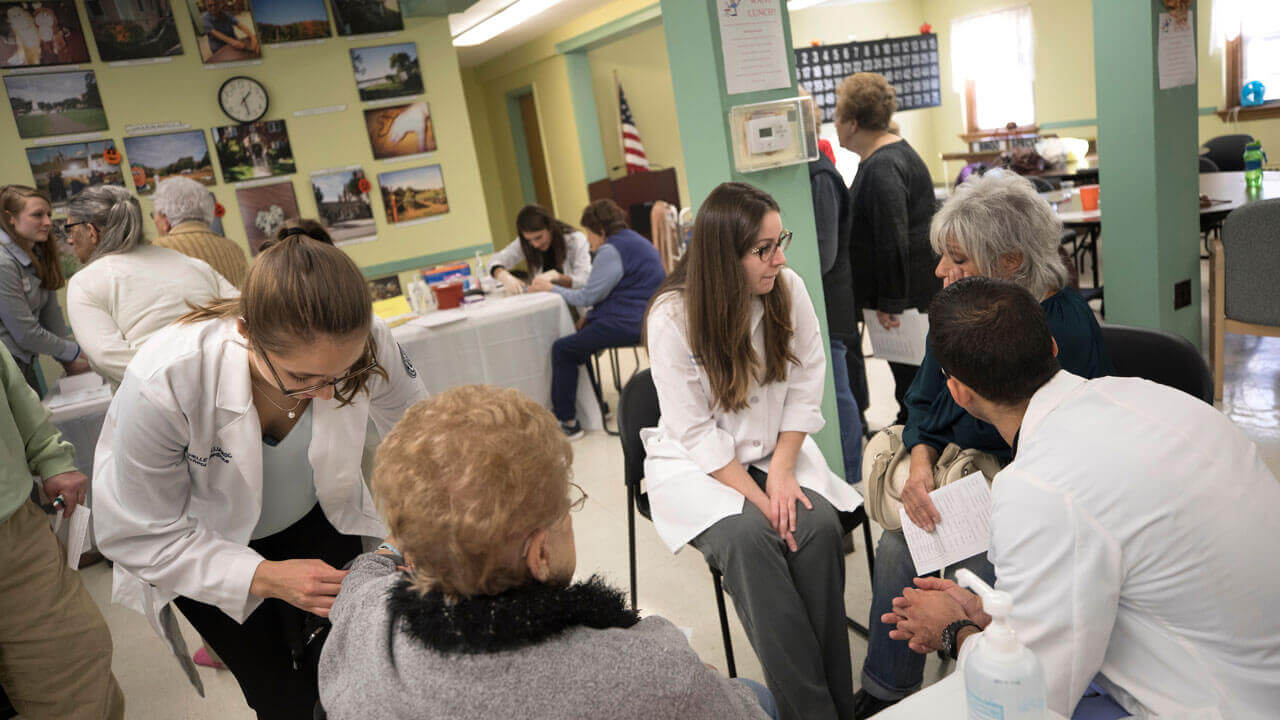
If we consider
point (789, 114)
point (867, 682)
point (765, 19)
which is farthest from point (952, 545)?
point (765, 19)

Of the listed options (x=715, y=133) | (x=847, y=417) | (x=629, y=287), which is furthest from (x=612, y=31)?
(x=847, y=417)

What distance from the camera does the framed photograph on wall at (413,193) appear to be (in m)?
6.39

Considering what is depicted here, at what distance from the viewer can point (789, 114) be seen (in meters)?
2.78

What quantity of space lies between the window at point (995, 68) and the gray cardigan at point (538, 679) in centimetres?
1076

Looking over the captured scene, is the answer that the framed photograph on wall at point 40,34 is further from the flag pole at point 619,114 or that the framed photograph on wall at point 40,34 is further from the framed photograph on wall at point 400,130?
the flag pole at point 619,114

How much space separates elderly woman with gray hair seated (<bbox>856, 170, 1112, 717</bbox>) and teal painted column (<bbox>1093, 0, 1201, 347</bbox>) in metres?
1.82

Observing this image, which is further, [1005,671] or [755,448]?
[755,448]

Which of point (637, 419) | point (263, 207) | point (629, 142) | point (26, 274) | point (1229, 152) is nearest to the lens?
point (637, 419)

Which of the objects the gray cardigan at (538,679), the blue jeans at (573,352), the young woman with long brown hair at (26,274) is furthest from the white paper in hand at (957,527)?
the young woman with long brown hair at (26,274)

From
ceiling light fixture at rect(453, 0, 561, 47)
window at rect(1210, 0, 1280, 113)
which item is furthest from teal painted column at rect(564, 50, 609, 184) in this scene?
window at rect(1210, 0, 1280, 113)

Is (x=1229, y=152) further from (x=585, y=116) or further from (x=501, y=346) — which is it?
(x=501, y=346)

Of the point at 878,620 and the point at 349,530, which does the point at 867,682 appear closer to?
the point at 878,620

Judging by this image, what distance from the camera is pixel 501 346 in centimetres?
454

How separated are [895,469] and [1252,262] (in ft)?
8.68
